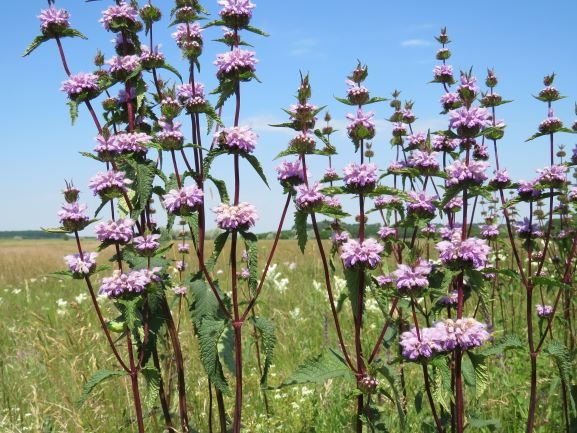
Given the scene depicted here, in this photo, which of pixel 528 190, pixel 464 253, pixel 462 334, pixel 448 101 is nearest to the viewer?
pixel 462 334

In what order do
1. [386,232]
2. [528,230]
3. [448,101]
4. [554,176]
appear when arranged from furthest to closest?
[448,101]
[386,232]
[528,230]
[554,176]

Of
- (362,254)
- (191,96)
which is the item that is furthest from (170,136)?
(362,254)

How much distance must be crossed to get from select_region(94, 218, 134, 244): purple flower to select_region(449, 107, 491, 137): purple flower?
1.76 metres

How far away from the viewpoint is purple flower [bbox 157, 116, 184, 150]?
114 inches

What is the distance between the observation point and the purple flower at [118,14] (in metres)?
3.16

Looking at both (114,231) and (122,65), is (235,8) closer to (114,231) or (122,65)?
(122,65)

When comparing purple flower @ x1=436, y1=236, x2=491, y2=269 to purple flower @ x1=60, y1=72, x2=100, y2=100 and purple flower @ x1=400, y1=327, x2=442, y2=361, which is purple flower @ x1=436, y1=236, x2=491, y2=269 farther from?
purple flower @ x1=60, y1=72, x2=100, y2=100

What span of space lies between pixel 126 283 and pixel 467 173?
1.81 m

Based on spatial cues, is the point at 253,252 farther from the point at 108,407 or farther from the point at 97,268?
the point at 108,407

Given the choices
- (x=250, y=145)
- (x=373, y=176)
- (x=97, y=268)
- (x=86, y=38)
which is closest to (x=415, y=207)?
(x=373, y=176)

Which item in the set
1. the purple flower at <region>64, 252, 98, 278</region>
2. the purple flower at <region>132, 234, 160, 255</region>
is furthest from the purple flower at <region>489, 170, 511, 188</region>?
the purple flower at <region>64, 252, 98, 278</region>

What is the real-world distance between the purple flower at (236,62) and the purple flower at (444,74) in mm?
2348

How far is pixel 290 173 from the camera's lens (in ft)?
Answer: 9.07

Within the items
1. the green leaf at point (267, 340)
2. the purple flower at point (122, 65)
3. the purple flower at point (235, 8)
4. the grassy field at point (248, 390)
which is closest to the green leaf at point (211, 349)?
the green leaf at point (267, 340)
